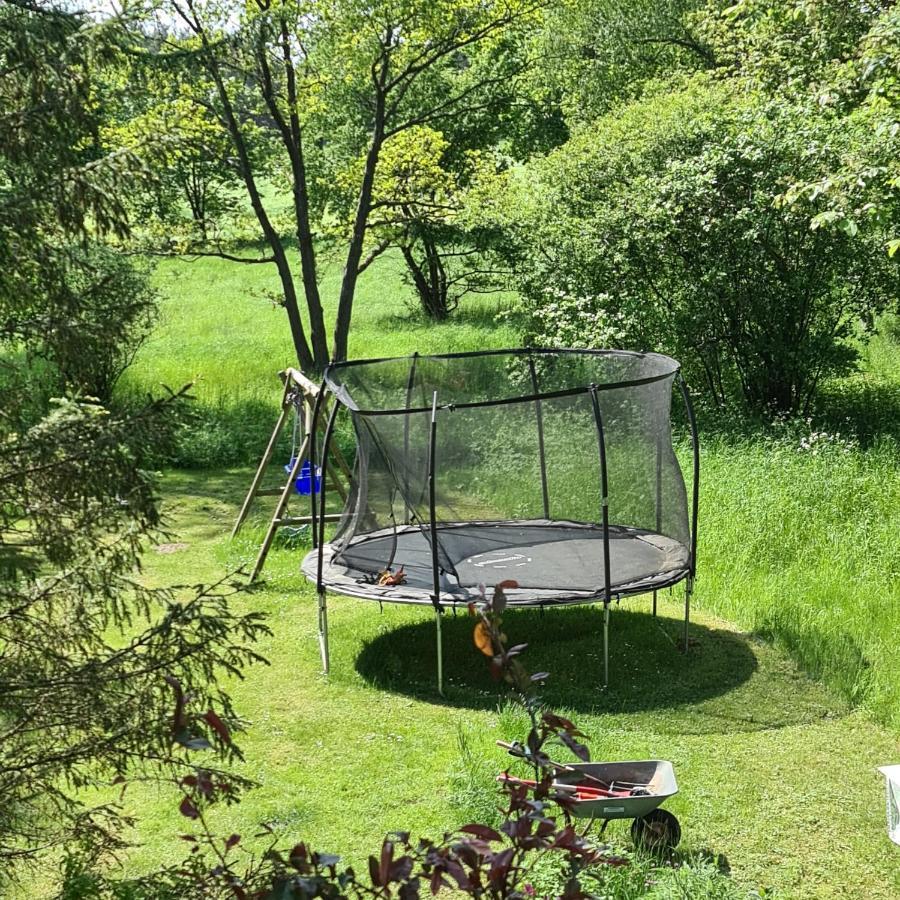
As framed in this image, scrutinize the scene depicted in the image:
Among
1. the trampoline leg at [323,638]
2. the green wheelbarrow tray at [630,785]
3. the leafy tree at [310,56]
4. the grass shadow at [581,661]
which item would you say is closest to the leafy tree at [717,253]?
the leafy tree at [310,56]

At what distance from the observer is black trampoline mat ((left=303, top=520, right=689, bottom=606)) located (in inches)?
280

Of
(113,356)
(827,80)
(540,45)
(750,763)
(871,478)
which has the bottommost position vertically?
(750,763)

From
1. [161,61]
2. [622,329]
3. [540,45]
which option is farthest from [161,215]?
[540,45]

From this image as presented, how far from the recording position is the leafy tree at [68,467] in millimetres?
3422

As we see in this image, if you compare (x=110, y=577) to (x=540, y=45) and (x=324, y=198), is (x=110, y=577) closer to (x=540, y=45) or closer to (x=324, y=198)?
(x=324, y=198)

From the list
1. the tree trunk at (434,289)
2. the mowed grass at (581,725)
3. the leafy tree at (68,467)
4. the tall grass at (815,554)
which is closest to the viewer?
the leafy tree at (68,467)

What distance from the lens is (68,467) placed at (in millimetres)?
3381

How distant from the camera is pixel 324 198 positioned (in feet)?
74.4

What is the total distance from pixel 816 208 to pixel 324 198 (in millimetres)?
12922

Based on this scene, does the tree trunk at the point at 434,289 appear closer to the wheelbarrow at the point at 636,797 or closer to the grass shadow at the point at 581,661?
the grass shadow at the point at 581,661

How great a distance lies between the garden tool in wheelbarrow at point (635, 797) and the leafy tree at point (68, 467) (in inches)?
70.4

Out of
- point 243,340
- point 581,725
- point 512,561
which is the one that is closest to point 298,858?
point 581,725

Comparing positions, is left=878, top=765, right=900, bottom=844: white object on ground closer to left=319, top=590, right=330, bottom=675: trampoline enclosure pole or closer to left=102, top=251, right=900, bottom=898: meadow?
left=102, top=251, right=900, bottom=898: meadow

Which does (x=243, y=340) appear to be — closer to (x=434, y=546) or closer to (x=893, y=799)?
(x=434, y=546)
